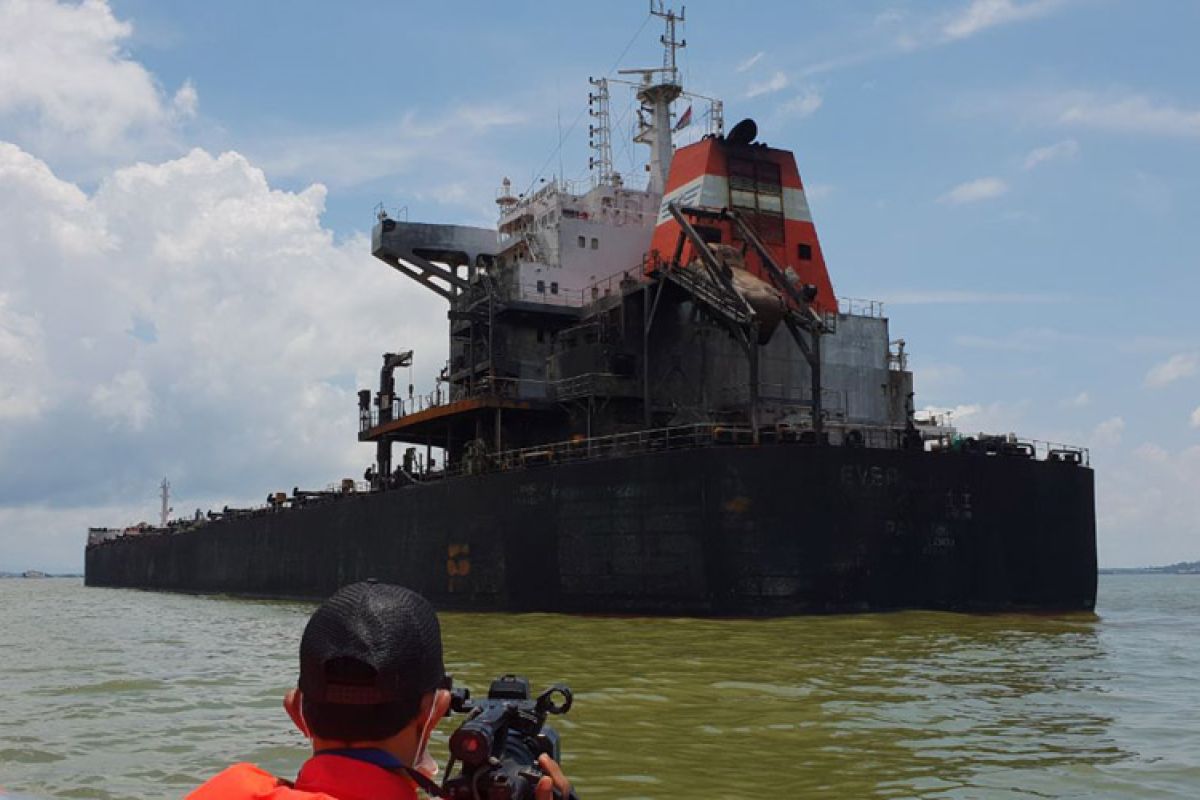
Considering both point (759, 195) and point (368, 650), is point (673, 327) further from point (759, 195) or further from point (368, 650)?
point (368, 650)

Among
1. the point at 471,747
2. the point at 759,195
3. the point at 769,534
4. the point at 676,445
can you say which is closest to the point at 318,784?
Answer: the point at 471,747

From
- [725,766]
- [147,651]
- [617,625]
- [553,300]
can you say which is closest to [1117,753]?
[725,766]

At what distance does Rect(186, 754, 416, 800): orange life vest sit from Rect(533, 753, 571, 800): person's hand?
34cm

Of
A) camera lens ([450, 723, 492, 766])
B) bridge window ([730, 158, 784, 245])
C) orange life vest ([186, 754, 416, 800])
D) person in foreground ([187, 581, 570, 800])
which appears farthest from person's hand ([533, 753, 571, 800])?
bridge window ([730, 158, 784, 245])

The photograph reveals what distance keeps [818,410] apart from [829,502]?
2663 mm

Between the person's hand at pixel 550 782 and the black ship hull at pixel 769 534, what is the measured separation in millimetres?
20270

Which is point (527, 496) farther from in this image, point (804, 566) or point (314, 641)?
point (314, 641)

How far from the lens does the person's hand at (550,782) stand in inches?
103

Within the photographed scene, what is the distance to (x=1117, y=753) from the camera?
9117mm

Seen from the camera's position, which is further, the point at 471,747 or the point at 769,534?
the point at 769,534

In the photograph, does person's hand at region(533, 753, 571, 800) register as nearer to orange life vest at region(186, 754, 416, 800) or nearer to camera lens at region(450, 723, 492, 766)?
camera lens at region(450, 723, 492, 766)

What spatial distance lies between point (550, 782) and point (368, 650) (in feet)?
1.81

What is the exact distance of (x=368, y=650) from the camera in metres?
2.48

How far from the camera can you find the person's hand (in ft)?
8.55
